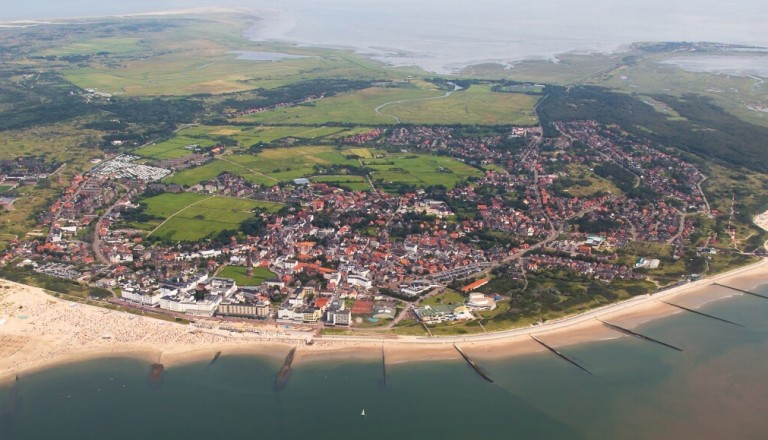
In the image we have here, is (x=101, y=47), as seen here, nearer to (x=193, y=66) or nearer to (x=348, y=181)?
(x=193, y=66)

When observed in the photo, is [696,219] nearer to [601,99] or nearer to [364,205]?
[364,205]

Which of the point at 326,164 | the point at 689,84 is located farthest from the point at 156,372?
Answer: the point at 689,84

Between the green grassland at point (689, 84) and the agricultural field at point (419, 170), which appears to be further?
the green grassland at point (689, 84)

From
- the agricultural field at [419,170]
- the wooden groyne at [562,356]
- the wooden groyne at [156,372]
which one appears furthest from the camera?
the agricultural field at [419,170]

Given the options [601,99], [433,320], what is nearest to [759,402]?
[433,320]

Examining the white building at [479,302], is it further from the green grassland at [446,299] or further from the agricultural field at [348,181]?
the agricultural field at [348,181]

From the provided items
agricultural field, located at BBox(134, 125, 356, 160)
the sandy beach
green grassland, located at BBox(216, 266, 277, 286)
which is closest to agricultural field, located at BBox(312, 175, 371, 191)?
agricultural field, located at BBox(134, 125, 356, 160)

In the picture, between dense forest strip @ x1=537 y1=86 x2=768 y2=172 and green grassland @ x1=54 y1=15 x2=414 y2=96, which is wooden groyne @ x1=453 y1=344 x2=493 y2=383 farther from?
green grassland @ x1=54 y1=15 x2=414 y2=96

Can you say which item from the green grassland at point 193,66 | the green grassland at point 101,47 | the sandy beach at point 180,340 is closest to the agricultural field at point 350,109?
the green grassland at point 193,66
